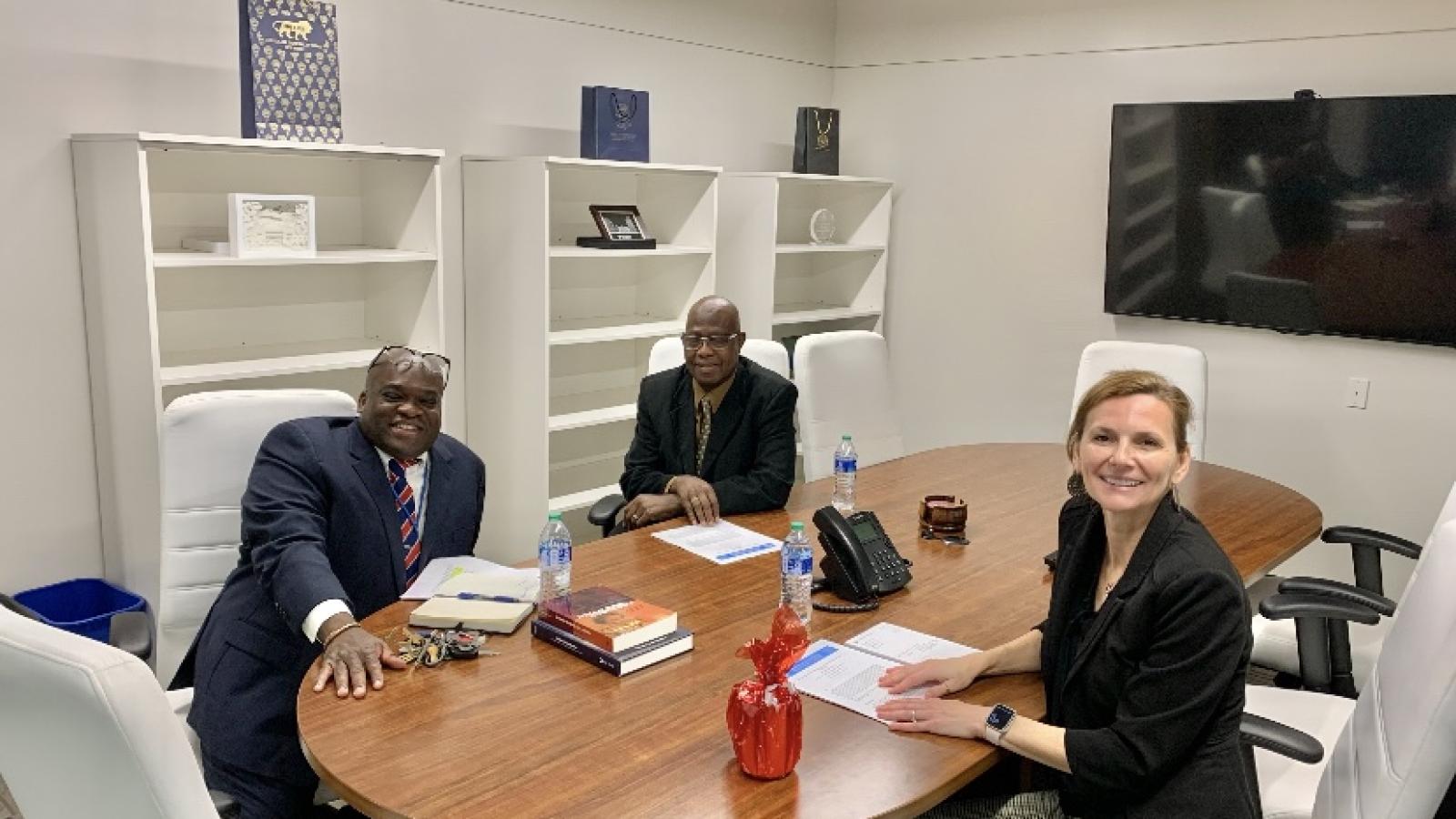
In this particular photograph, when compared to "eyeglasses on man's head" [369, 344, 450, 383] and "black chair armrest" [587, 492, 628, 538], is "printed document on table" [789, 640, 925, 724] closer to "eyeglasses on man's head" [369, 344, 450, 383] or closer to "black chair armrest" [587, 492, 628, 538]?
"eyeglasses on man's head" [369, 344, 450, 383]

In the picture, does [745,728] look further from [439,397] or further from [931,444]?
[931,444]

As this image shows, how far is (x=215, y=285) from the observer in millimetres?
3684

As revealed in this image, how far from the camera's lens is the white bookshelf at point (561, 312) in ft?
13.7

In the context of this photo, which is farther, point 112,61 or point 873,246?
point 873,246

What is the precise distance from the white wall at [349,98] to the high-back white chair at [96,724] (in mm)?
2545

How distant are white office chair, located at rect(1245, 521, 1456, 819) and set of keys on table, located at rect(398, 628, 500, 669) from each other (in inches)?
55.8

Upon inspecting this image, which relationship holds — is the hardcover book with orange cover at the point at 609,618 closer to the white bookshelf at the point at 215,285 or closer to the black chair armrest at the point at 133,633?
the black chair armrest at the point at 133,633

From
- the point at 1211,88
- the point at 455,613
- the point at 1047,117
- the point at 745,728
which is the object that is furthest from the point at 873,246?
the point at 745,728

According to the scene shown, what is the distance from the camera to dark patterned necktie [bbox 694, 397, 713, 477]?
10.5 ft

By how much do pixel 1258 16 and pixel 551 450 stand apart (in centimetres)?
341

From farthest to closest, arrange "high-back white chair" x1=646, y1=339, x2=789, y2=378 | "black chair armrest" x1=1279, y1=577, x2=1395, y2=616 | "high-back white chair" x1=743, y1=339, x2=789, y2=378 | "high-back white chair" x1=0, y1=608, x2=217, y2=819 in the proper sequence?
"high-back white chair" x1=743, y1=339, x2=789, y2=378 < "high-back white chair" x1=646, y1=339, x2=789, y2=378 < "black chair armrest" x1=1279, y1=577, x2=1395, y2=616 < "high-back white chair" x1=0, y1=608, x2=217, y2=819

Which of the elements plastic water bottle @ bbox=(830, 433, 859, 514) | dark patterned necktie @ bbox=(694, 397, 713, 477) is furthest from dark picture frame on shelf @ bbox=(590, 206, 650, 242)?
plastic water bottle @ bbox=(830, 433, 859, 514)

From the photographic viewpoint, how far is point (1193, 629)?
5.42 ft

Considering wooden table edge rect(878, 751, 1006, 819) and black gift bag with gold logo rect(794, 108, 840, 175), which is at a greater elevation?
black gift bag with gold logo rect(794, 108, 840, 175)
